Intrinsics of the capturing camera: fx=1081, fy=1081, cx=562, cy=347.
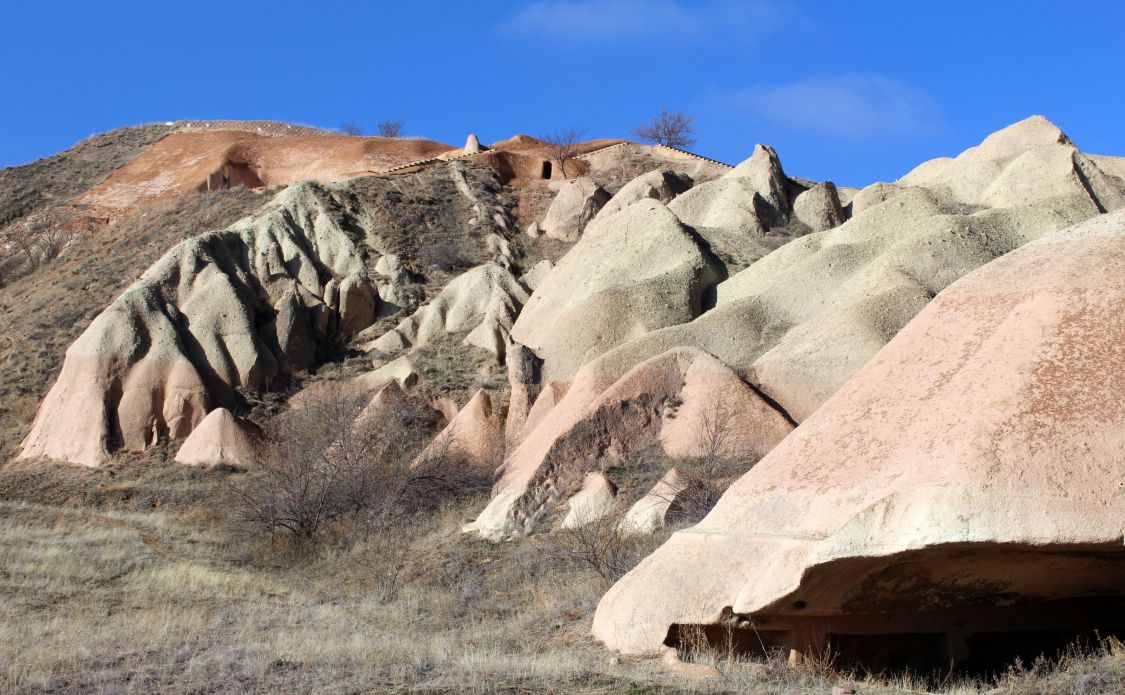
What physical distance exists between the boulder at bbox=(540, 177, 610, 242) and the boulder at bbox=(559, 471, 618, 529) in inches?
816

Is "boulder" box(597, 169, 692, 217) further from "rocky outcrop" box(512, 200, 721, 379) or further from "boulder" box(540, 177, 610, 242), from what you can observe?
"rocky outcrop" box(512, 200, 721, 379)

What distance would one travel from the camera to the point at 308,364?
28891 mm

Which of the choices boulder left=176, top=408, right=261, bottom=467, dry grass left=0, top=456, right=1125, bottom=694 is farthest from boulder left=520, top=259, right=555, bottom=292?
dry grass left=0, top=456, right=1125, bottom=694

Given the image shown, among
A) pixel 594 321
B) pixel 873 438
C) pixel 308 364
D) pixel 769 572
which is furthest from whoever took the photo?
pixel 308 364

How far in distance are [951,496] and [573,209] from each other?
30610mm

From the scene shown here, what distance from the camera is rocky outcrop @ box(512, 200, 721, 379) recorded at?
22.0 metres

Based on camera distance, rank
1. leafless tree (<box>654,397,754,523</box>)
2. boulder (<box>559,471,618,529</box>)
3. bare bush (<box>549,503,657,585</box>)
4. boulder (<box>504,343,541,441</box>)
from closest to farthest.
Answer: bare bush (<box>549,503,657,585</box>) < leafless tree (<box>654,397,754,523</box>) < boulder (<box>559,471,618,529</box>) < boulder (<box>504,343,541,441</box>)

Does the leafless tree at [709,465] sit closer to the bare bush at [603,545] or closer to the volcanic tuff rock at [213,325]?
the bare bush at [603,545]

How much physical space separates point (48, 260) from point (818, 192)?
89.4ft

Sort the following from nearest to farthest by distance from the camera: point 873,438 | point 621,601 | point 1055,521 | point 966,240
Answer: point 1055,521
point 873,438
point 621,601
point 966,240

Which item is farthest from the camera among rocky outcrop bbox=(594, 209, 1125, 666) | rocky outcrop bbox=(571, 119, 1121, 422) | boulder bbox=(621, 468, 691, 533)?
rocky outcrop bbox=(571, 119, 1121, 422)

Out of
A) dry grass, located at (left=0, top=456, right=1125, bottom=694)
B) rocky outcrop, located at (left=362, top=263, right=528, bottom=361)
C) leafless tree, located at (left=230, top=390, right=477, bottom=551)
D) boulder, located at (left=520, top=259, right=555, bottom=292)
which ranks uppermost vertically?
boulder, located at (left=520, top=259, right=555, bottom=292)

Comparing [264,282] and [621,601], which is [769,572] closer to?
[621,601]

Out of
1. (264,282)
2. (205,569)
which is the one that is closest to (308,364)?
(264,282)
